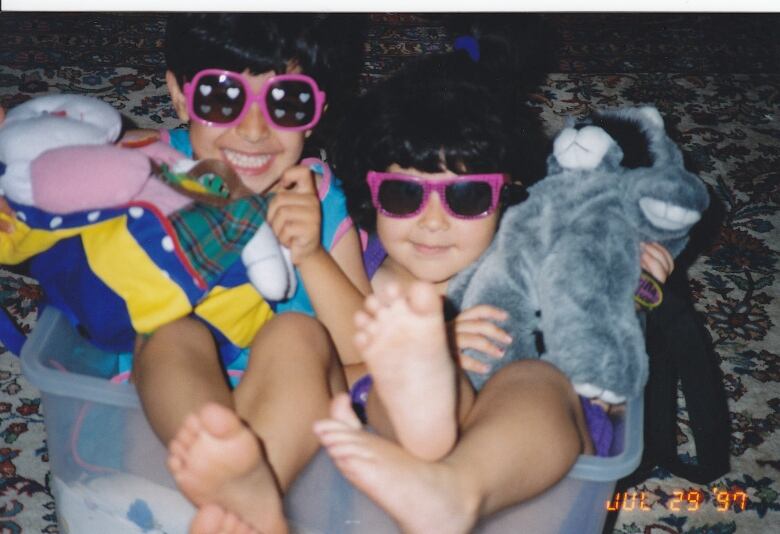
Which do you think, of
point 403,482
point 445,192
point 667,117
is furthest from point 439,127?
point 667,117

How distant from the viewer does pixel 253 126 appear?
90cm

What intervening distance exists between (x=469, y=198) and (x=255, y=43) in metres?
0.26

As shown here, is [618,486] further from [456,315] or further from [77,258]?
[77,258]

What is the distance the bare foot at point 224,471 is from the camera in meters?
0.66

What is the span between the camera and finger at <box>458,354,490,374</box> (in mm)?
860

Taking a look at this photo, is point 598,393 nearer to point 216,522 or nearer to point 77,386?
point 216,522

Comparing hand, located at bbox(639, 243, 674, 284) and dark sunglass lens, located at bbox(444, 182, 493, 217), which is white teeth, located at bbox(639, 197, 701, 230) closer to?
hand, located at bbox(639, 243, 674, 284)

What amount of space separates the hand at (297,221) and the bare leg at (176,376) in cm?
12

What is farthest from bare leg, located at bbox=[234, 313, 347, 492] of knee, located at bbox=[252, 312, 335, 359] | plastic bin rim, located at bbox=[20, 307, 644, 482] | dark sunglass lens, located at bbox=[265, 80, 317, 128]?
dark sunglass lens, located at bbox=[265, 80, 317, 128]

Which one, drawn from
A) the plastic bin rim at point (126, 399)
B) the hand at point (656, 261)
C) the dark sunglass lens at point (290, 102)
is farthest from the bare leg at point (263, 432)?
the hand at point (656, 261)

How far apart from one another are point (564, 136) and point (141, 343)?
0.44 m

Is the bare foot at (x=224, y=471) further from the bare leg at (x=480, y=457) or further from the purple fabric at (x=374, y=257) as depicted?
the purple fabric at (x=374, y=257)

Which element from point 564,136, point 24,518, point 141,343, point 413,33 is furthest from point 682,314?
point 413,33
